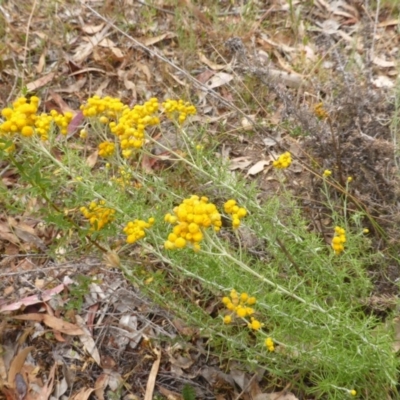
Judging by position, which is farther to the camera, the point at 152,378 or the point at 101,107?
the point at 152,378

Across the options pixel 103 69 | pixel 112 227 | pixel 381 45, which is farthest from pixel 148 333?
pixel 381 45

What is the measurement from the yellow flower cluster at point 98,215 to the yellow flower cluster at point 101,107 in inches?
17.1

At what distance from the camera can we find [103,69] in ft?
15.0

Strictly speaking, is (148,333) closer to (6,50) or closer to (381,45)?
(6,50)

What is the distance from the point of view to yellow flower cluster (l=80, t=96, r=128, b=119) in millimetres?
2318

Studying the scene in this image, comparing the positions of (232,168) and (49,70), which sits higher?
(49,70)

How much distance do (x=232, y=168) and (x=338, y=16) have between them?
89.0 inches

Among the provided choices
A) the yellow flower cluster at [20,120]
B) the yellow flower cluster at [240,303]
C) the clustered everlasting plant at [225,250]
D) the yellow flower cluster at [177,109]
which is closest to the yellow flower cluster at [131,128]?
the clustered everlasting plant at [225,250]

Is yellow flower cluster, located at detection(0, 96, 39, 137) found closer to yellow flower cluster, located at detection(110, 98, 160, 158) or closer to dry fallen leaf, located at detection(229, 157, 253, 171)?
yellow flower cluster, located at detection(110, 98, 160, 158)

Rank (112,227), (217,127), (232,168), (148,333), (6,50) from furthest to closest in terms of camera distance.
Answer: (6,50), (217,127), (232,168), (148,333), (112,227)

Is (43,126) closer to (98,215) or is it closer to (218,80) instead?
(98,215)

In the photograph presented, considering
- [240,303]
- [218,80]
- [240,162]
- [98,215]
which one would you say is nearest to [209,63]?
[218,80]

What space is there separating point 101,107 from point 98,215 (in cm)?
52

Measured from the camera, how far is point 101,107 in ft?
7.69
